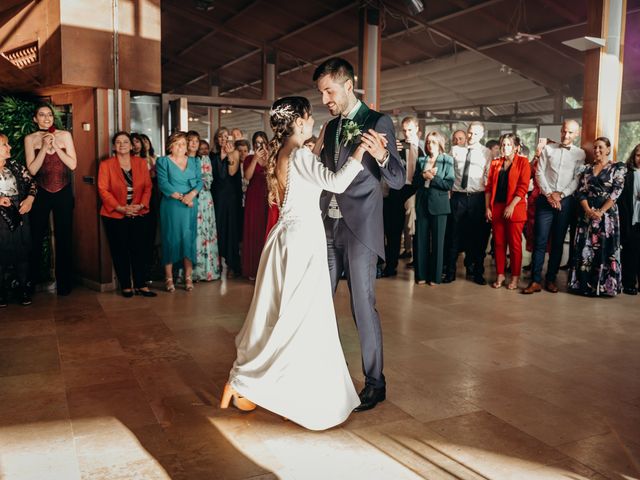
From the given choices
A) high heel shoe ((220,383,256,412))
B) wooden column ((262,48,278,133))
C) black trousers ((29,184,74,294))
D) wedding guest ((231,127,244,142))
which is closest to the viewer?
high heel shoe ((220,383,256,412))

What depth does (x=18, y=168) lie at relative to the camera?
5.21m

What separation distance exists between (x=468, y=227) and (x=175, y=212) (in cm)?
309

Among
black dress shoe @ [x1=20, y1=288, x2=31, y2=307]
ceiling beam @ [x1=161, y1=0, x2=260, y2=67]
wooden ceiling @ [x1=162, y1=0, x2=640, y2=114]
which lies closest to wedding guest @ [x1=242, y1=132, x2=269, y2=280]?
black dress shoe @ [x1=20, y1=288, x2=31, y2=307]

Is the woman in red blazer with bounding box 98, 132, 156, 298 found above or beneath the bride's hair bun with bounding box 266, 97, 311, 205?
beneath

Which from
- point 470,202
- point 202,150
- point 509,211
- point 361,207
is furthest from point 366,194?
point 202,150

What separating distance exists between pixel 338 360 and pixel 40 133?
3.93 m

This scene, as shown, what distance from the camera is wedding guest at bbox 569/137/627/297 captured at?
19.1 ft

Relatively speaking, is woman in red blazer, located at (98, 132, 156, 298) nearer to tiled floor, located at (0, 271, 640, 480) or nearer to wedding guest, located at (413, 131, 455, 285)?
tiled floor, located at (0, 271, 640, 480)

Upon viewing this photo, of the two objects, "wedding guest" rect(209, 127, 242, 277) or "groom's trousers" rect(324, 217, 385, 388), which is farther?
"wedding guest" rect(209, 127, 242, 277)

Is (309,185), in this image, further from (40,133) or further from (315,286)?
(40,133)

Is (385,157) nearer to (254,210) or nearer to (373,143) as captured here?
(373,143)

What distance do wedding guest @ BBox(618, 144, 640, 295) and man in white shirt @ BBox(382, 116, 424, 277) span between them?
6.87ft

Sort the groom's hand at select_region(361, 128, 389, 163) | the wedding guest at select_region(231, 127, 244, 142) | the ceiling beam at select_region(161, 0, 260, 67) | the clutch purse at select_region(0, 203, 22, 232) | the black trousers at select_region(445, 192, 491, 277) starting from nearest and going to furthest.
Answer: the groom's hand at select_region(361, 128, 389, 163) → the clutch purse at select_region(0, 203, 22, 232) → the black trousers at select_region(445, 192, 491, 277) → the wedding guest at select_region(231, 127, 244, 142) → the ceiling beam at select_region(161, 0, 260, 67)

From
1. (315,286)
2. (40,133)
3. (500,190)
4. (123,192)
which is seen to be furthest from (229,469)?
(500,190)
